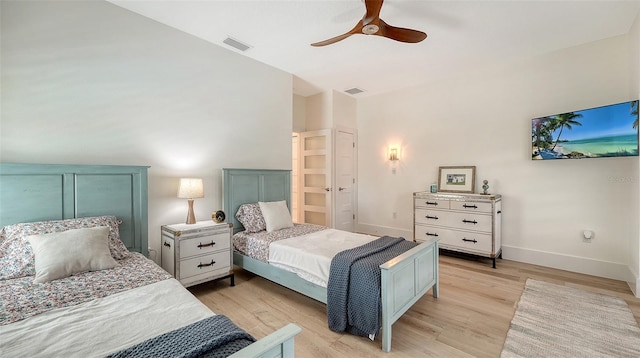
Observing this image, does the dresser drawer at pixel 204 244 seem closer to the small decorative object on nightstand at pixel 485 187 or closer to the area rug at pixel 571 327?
the area rug at pixel 571 327

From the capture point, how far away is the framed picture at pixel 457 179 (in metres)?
4.24

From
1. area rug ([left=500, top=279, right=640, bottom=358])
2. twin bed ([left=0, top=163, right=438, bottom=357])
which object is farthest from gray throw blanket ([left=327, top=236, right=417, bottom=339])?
area rug ([left=500, top=279, right=640, bottom=358])

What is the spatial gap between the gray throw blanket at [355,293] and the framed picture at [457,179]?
2.57m

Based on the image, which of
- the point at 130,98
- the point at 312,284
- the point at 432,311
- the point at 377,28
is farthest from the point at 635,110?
the point at 130,98

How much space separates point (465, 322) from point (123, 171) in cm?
345

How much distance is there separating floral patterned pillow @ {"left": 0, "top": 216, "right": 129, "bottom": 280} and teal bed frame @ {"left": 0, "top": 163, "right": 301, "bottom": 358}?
15 centimetres

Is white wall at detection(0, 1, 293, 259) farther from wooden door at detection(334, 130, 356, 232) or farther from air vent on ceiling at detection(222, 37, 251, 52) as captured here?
wooden door at detection(334, 130, 356, 232)

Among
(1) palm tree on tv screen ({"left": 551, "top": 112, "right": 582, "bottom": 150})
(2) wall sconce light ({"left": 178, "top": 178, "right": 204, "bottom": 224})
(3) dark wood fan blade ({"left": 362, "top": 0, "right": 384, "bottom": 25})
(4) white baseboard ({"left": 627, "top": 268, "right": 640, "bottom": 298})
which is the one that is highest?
(3) dark wood fan blade ({"left": 362, "top": 0, "right": 384, "bottom": 25})

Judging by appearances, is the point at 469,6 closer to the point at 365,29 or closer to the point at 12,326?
the point at 365,29

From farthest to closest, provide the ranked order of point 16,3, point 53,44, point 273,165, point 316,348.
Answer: point 273,165 < point 53,44 < point 16,3 < point 316,348

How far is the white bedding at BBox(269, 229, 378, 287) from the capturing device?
242cm

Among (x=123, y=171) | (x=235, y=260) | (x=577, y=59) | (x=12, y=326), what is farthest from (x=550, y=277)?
(x=123, y=171)

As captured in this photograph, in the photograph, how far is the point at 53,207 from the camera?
7.52 ft

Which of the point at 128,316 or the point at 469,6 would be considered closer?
the point at 128,316
